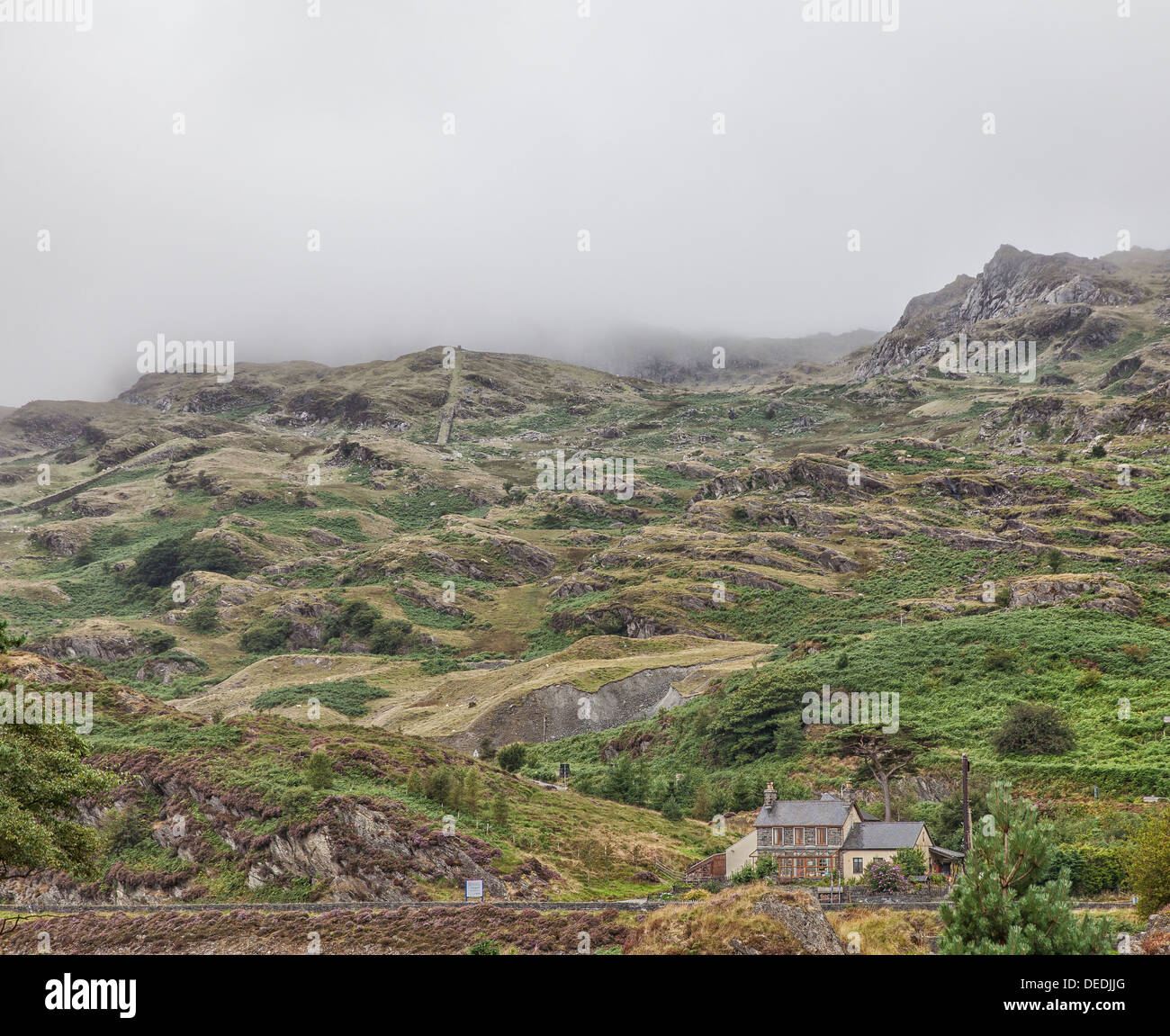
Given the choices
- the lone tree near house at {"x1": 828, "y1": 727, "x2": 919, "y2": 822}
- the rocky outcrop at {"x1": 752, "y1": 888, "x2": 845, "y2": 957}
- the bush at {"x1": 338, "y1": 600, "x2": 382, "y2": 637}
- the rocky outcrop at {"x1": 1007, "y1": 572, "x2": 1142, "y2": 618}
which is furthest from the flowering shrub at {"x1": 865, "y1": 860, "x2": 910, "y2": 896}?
the bush at {"x1": 338, "y1": 600, "x2": 382, "y2": 637}

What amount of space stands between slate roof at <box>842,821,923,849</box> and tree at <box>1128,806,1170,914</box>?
49.2ft

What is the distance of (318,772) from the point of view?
158ft

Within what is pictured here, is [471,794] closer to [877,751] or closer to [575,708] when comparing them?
[877,751]

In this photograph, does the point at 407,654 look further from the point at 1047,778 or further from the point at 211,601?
the point at 1047,778

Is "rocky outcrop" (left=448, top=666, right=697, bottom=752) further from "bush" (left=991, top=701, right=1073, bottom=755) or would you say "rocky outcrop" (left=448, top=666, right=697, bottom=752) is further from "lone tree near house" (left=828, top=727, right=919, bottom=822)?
"bush" (left=991, top=701, right=1073, bottom=755)

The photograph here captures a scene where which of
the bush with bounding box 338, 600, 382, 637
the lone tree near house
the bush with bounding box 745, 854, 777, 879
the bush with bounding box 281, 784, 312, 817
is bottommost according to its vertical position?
the bush with bounding box 338, 600, 382, 637

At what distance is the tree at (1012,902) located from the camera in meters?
23.5

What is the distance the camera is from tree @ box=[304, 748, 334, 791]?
157ft

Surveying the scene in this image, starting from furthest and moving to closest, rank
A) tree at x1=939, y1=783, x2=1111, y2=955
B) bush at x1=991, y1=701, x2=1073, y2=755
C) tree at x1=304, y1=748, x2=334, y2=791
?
bush at x1=991, y1=701, x2=1073, y2=755 < tree at x1=304, y1=748, x2=334, y2=791 < tree at x1=939, y1=783, x2=1111, y2=955

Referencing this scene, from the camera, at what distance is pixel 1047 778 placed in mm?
60219

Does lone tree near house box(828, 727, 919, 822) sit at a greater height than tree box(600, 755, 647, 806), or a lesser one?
greater

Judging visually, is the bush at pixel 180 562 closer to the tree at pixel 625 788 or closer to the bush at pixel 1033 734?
the tree at pixel 625 788

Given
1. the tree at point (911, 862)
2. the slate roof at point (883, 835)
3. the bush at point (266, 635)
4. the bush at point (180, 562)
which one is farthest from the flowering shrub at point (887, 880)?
the bush at point (180, 562)
